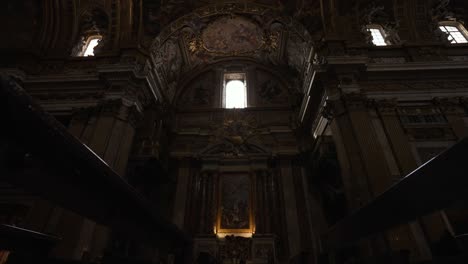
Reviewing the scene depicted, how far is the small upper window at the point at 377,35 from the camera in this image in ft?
32.2

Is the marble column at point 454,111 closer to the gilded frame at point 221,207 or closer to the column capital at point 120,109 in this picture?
the gilded frame at point 221,207

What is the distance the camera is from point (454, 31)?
10266mm

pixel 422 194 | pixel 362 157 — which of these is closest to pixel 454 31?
pixel 362 157

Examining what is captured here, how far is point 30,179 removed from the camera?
1.19m

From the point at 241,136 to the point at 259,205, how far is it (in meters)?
3.13

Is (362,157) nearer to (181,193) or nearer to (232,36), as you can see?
(181,193)

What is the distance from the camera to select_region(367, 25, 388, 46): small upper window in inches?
386

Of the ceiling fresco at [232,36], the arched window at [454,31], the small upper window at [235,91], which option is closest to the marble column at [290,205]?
the small upper window at [235,91]

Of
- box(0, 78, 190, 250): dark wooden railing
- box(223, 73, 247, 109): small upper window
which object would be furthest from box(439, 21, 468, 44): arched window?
box(0, 78, 190, 250): dark wooden railing

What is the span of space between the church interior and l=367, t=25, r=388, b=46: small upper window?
7cm

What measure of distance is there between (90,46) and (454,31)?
1493 centimetres

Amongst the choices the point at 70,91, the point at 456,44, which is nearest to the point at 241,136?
the point at 70,91

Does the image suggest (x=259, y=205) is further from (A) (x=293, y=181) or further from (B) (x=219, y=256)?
(B) (x=219, y=256)

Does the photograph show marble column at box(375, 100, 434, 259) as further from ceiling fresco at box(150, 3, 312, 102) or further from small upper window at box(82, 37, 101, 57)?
small upper window at box(82, 37, 101, 57)
